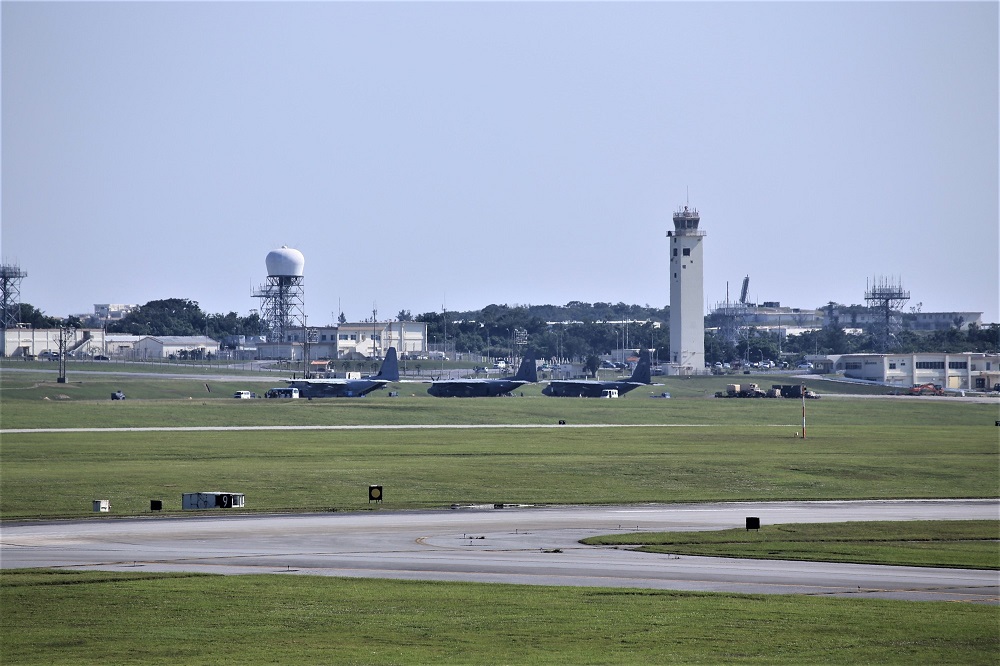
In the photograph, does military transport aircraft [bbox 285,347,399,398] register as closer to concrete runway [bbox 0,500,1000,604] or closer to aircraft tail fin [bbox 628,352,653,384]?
aircraft tail fin [bbox 628,352,653,384]

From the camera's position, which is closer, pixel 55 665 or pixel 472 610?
pixel 55 665

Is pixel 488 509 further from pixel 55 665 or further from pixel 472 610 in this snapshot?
pixel 55 665

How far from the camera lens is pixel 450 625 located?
81.2 ft

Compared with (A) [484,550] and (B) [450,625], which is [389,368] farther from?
(B) [450,625]

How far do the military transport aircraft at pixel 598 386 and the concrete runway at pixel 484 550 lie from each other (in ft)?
352

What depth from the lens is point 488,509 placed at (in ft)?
159

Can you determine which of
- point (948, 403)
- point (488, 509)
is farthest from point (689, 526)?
point (948, 403)

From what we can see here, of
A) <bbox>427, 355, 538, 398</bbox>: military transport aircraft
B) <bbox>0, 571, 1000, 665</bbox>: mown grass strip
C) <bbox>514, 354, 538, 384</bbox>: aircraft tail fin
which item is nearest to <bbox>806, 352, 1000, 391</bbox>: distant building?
<bbox>514, 354, 538, 384</bbox>: aircraft tail fin

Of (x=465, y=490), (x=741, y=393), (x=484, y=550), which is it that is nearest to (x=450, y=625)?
(x=484, y=550)

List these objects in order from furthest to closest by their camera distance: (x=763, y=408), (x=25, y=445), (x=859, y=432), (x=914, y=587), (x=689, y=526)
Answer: (x=763, y=408) → (x=859, y=432) → (x=25, y=445) → (x=689, y=526) → (x=914, y=587)

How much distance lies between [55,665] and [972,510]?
3914cm

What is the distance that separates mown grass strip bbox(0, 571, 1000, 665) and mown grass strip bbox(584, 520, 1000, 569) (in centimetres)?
744

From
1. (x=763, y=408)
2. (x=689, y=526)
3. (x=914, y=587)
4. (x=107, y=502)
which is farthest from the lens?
(x=763, y=408)

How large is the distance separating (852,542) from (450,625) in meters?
18.2
